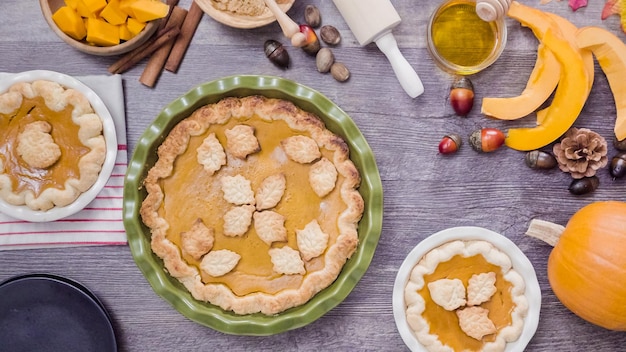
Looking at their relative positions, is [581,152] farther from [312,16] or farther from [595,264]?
[312,16]

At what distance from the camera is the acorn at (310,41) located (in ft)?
6.87

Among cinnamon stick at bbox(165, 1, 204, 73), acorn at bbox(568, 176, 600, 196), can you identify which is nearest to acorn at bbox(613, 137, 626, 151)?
acorn at bbox(568, 176, 600, 196)

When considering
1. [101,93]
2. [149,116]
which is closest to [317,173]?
[149,116]

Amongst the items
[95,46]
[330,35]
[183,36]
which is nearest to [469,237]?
[330,35]

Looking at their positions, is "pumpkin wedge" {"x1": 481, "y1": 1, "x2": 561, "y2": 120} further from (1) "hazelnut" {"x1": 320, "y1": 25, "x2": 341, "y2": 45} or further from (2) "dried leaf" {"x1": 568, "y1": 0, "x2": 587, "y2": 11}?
(1) "hazelnut" {"x1": 320, "y1": 25, "x2": 341, "y2": 45}

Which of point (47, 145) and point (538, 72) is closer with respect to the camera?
point (47, 145)

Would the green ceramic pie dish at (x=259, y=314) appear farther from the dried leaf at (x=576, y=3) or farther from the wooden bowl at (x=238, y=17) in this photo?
the dried leaf at (x=576, y=3)

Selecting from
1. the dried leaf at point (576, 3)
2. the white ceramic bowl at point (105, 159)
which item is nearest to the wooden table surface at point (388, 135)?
the dried leaf at point (576, 3)

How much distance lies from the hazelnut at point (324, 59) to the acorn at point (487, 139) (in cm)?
56

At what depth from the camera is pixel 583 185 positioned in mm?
2119

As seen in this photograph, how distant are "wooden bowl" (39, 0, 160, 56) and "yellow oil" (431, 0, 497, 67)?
98cm

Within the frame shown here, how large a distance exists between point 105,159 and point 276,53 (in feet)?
2.22

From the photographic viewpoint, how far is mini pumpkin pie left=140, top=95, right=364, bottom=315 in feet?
6.51

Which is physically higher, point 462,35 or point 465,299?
point 462,35
